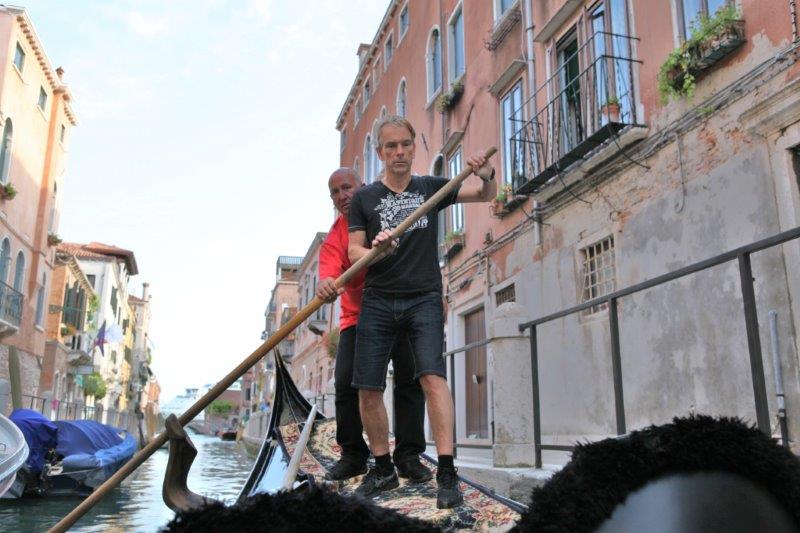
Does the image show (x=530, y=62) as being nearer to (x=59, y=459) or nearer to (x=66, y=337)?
(x=59, y=459)

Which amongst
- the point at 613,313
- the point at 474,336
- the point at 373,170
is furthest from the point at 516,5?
the point at 373,170

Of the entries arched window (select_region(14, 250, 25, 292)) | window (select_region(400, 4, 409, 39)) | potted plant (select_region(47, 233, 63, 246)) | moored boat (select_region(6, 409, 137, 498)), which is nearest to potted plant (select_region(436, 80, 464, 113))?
window (select_region(400, 4, 409, 39))

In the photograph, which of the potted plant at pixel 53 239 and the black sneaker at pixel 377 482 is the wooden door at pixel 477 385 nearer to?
the black sneaker at pixel 377 482

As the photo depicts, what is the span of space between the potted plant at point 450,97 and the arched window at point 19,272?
12.1 meters

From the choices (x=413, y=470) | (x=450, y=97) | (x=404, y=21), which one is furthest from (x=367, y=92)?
(x=413, y=470)

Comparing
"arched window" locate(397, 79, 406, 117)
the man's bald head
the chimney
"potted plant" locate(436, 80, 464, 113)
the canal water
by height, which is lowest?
the canal water

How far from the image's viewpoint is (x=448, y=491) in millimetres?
2156

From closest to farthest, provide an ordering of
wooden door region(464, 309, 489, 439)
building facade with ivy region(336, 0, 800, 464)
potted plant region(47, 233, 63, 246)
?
building facade with ivy region(336, 0, 800, 464) < wooden door region(464, 309, 489, 439) < potted plant region(47, 233, 63, 246)

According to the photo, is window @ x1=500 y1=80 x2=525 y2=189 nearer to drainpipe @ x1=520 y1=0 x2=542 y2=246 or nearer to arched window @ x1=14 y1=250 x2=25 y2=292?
drainpipe @ x1=520 y1=0 x2=542 y2=246

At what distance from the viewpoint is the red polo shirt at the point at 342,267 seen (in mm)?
2838

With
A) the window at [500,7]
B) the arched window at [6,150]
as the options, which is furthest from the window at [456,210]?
the arched window at [6,150]

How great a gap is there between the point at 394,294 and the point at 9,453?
6.32 m

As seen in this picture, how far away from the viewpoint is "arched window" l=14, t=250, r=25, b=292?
1766 cm

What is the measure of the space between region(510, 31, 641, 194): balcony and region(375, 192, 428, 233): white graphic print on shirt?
157 inches
